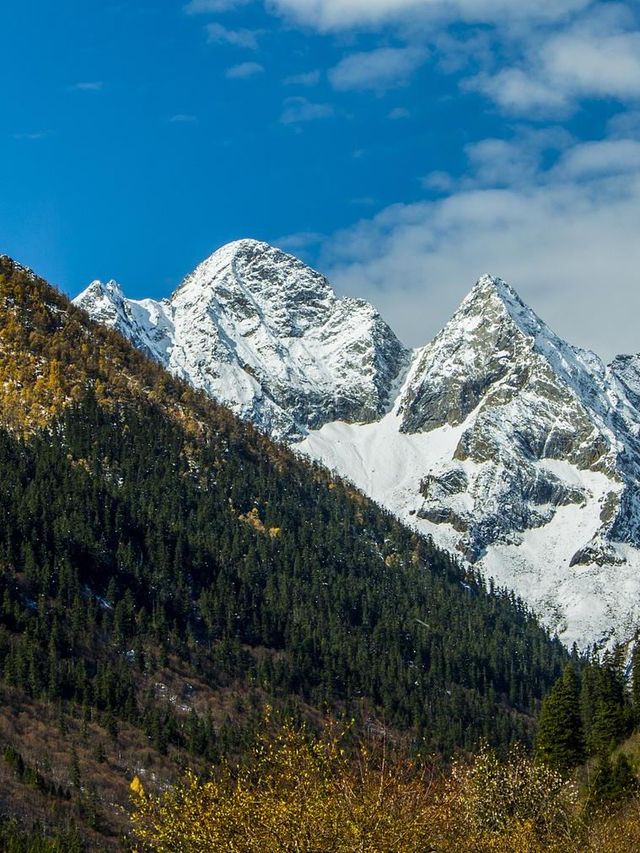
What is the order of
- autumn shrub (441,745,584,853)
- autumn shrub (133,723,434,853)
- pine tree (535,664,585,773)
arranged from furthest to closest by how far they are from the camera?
pine tree (535,664,585,773) → autumn shrub (441,745,584,853) → autumn shrub (133,723,434,853)

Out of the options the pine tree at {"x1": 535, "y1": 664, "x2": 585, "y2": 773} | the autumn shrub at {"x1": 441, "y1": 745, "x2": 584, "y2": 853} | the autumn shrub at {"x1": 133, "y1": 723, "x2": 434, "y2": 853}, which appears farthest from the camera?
the pine tree at {"x1": 535, "y1": 664, "x2": 585, "y2": 773}

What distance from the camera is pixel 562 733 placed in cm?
11762

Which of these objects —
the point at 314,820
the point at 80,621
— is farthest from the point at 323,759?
the point at 80,621

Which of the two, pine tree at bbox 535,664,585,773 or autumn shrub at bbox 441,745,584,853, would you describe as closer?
autumn shrub at bbox 441,745,584,853

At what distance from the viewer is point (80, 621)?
167375mm

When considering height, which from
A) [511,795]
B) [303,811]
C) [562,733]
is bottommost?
[303,811]

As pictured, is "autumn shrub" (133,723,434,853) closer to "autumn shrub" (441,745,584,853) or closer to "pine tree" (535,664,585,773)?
"autumn shrub" (441,745,584,853)

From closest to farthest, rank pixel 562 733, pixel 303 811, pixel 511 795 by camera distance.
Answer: pixel 303 811, pixel 511 795, pixel 562 733

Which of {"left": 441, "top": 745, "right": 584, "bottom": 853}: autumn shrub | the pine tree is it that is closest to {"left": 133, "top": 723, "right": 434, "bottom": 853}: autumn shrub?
{"left": 441, "top": 745, "right": 584, "bottom": 853}: autumn shrub

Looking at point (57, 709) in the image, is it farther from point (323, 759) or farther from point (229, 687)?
point (323, 759)

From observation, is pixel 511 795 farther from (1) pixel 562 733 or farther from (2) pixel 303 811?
(2) pixel 303 811

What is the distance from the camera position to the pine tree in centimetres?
11606

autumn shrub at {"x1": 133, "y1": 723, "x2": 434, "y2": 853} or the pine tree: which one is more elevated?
the pine tree

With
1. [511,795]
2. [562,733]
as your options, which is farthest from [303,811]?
[562,733]
